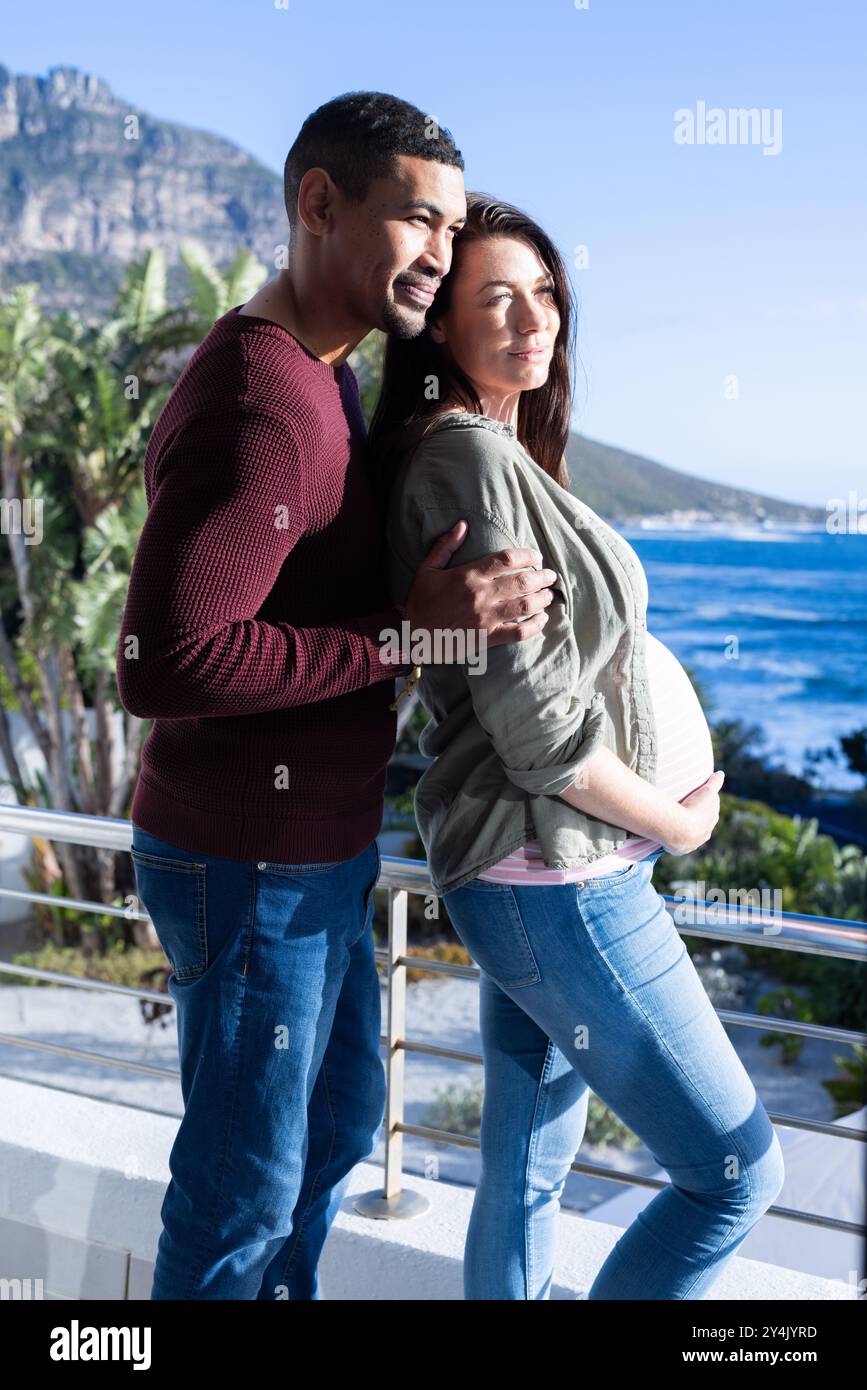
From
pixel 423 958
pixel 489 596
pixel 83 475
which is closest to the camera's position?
pixel 489 596

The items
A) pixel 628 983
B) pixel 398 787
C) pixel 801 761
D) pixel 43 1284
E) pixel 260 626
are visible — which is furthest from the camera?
pixel 801 761

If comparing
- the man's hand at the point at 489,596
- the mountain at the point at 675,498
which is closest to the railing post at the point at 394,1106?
the man's hand at the point at 489,596

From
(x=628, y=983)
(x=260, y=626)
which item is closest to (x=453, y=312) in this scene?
(x=260, y=626)

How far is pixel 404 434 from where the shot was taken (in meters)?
1.45

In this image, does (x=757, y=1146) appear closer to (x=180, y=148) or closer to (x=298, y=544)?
(x=298, y=544)

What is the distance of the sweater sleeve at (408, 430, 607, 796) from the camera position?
51.6 inches

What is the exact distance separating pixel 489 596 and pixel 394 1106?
4.22 feet

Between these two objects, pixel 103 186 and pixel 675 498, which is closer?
pixel 675 498

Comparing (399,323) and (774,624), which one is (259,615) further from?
(774,624)

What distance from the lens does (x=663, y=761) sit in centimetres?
150

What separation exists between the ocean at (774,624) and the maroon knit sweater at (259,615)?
3453 centimetres

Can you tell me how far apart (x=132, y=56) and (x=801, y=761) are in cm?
4257

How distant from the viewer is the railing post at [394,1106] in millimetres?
2172

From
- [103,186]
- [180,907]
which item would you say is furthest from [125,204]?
[180,907]
